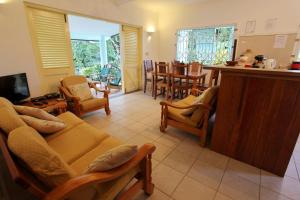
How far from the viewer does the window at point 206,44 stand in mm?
4523

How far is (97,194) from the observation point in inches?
39.8

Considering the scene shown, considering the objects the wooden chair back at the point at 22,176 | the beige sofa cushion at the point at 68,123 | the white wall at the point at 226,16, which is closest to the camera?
→ the wooden chair back at the point at 22,176

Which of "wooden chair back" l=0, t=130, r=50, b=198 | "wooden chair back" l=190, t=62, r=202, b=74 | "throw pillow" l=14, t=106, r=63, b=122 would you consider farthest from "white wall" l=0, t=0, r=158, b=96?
"wooden chair back" l=190, t=62, r=202, b=74

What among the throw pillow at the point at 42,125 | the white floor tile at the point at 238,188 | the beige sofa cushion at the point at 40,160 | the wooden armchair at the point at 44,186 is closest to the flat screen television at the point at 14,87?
the throw pillow at the point at 42,125

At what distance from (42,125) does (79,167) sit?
0.61 meters

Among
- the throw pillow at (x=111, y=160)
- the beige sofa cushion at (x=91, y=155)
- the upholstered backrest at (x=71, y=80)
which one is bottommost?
the beige sofa cushion at (x=91, y=155)

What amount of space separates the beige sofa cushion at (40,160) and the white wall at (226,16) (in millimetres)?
4875

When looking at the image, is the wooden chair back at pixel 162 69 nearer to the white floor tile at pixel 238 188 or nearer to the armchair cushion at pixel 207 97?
the armchair cushion at pixel 207 97

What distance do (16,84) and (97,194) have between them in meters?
2.51

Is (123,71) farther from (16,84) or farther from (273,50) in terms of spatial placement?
(273,50)

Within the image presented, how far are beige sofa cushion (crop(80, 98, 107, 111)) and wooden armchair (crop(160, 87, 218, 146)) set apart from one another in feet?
4.47

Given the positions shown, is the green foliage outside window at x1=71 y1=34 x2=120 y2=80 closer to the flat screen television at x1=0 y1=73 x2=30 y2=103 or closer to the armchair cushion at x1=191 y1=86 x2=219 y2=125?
the flat screen television at x1=0 y1=73 x2=30 y2=103

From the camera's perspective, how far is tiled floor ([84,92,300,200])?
1513mm

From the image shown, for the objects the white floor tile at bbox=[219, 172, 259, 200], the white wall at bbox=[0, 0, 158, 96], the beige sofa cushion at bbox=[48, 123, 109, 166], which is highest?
the white wall at bbox=[0, 0, 158, 96]
